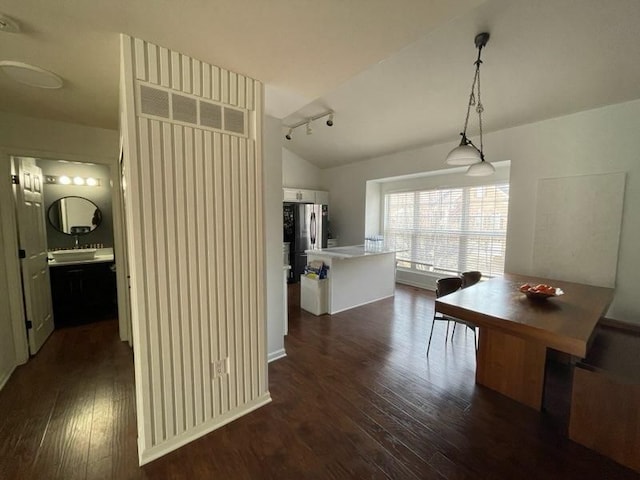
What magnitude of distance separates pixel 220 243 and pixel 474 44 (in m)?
2.82

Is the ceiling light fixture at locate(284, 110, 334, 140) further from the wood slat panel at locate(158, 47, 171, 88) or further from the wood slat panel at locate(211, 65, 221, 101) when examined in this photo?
the wood slat panel at locate(158, 47, 171, 88)

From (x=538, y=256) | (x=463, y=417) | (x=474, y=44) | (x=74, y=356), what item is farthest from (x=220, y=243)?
(x=538, y=256)

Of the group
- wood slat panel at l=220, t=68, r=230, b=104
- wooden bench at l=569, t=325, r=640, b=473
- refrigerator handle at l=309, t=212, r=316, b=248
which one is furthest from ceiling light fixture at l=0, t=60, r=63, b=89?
refrigerator handle at l=309, t=212, r=316, b=248

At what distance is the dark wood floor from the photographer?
1.54 m

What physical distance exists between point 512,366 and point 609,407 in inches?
23.1

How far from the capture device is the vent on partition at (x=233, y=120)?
175 cm

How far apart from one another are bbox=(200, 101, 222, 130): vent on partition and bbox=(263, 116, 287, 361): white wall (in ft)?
2.79

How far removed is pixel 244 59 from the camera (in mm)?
1618

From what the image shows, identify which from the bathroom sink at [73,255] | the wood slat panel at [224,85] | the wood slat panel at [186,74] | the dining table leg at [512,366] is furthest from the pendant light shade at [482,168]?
the bathroom sink at [73,255]

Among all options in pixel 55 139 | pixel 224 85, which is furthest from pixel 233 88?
pixel 55 139

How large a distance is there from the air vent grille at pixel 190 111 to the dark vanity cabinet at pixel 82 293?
3.17 meters

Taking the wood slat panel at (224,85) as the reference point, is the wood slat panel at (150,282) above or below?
below

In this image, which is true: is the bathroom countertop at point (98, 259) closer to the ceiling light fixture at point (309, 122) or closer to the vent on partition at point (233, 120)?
the vent on partition at point (233, 120)

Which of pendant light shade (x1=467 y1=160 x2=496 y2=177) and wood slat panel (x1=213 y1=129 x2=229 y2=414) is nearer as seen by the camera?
wood slat panel (x1=213 y1=129 x2=229 y2=414)
